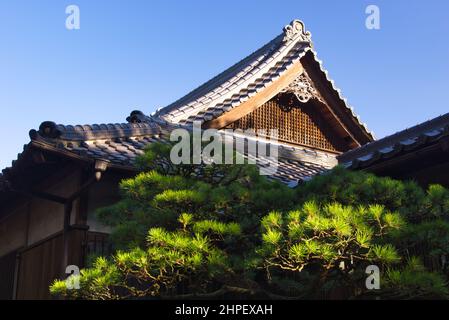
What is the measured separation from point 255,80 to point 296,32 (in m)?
2.41

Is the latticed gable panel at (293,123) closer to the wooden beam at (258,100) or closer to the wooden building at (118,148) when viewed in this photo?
the wooden building at (118,148)

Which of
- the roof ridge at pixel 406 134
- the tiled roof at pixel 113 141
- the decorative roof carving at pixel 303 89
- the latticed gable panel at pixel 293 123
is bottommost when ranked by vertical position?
the tiled roof at pixel 113 141

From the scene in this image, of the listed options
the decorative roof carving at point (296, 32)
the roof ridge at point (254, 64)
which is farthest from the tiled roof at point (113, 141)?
the decorative roof carving at point (296, 32)

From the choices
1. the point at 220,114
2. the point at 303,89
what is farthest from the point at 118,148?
the point at 303,89

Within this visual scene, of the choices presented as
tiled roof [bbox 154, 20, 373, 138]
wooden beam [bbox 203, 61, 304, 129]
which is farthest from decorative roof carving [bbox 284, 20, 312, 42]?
wooden beam [bbox 203, 61, 304, 129]

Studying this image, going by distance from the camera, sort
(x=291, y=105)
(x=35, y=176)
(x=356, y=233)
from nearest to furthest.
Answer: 1. (x=356, y=233)
2. (x=35, y=176)
3. (x=291, y=105)

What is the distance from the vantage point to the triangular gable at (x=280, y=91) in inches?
529

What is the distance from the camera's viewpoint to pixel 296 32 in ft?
53.4

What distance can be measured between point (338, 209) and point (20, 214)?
8.22m

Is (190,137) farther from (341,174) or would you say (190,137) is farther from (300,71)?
(300,71)

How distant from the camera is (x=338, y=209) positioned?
5.47 m

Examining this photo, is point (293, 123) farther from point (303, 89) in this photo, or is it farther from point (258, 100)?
point (258, 100)
